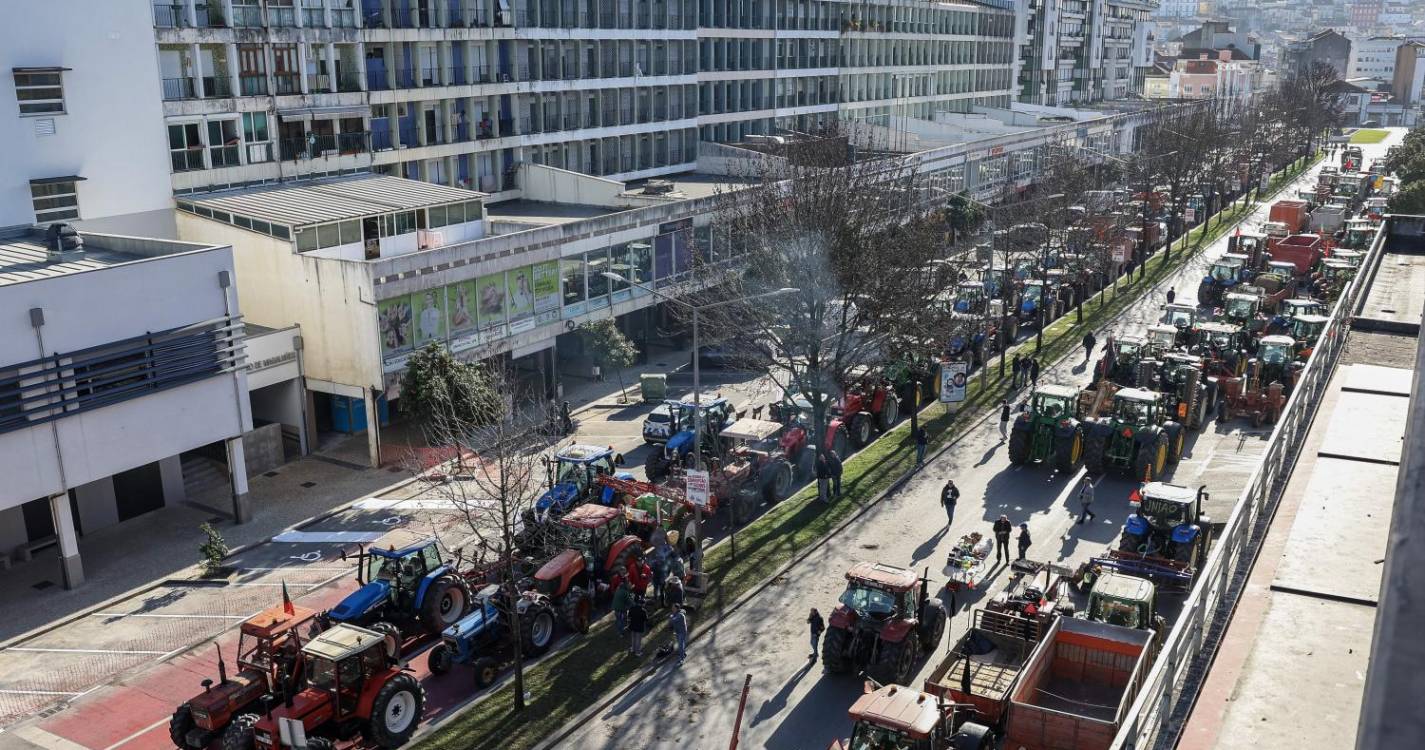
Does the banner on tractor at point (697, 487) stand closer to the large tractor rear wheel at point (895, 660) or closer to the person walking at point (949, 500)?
the large tractor rear wheel at point (895, 660)

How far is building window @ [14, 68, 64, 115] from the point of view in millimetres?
34031

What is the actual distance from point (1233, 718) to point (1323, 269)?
52740 millimetres

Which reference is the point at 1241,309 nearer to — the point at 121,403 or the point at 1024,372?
the point at 1024,372

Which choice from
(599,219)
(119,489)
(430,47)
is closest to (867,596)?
(119,489)

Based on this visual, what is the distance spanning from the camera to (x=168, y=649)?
2434 centimetres

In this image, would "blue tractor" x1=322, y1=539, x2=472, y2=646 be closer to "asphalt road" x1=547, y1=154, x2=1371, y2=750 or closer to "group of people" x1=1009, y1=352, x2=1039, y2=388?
"asphalt road" x1=547, y1=154, x2=1371, y2=750

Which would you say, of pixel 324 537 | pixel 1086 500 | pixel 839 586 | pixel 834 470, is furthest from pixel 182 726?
pixel 1086 500

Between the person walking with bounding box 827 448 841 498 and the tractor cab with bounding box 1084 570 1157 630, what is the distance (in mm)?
10663

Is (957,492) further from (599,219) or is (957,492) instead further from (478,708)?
(599,219)

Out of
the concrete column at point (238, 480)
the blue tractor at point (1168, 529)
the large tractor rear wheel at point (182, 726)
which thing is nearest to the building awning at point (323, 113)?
the concrete column at point (238, 480)

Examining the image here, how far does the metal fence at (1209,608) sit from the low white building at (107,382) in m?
23.9

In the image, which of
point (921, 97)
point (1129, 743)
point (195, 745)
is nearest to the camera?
point (1129, 743)

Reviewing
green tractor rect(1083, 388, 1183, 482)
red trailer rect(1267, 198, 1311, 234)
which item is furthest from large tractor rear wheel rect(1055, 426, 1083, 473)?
red trailer rect(1267, 198, 1311, 234)

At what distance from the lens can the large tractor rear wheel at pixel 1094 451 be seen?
32438 millimetres
